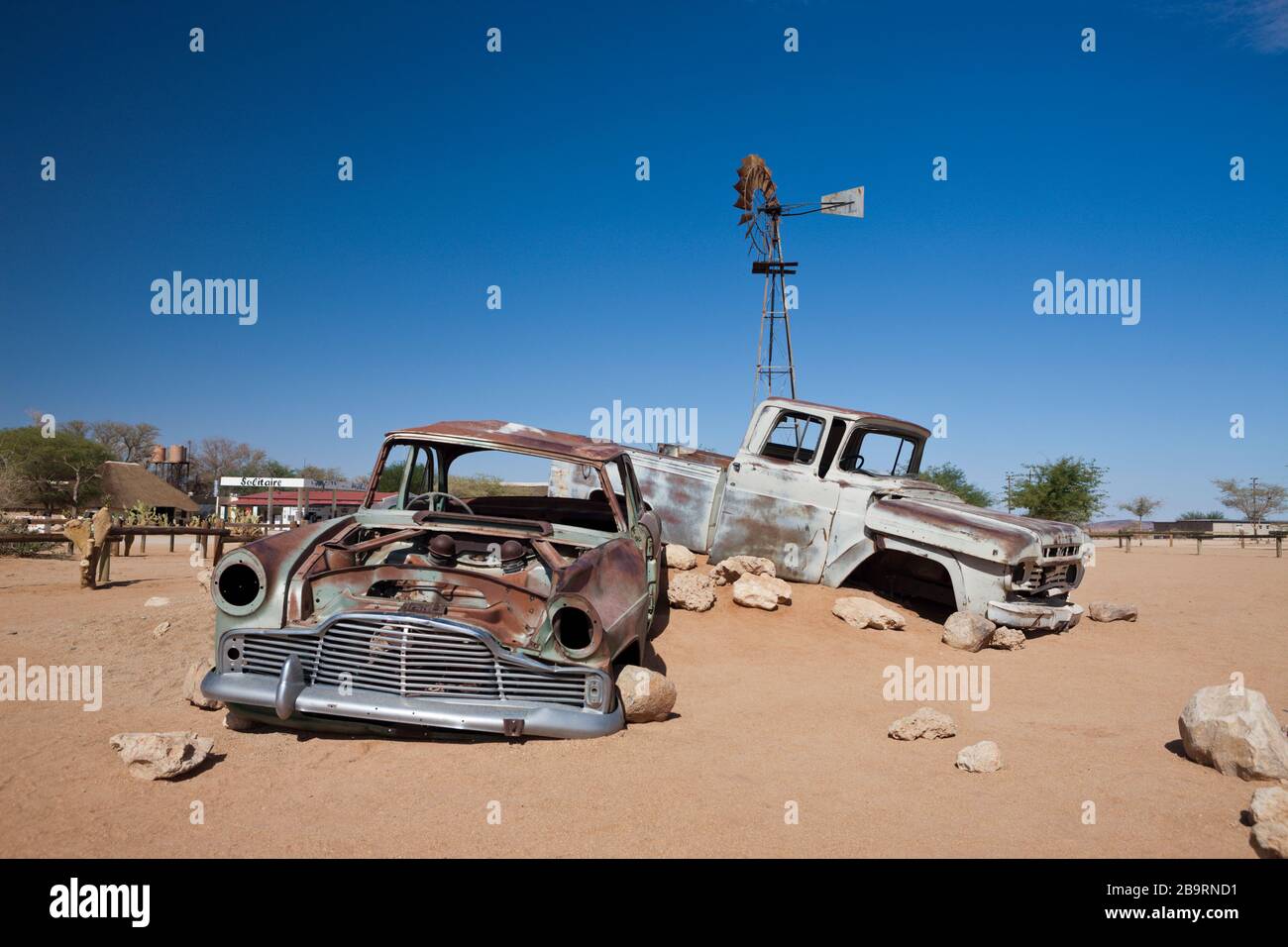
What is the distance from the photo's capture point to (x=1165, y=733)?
4.62 metres

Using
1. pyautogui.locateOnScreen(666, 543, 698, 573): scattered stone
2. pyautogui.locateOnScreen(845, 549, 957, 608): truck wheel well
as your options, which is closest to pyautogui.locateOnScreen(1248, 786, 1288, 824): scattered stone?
pyautogui.locateOnScreen(845, 549, 957, 608): truck wheel well

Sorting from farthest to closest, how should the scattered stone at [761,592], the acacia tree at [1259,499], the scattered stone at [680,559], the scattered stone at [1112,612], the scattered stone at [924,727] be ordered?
the acacia tree at [1259,499], the scattered stone at [1112,612], the scattered stone at [680,559], the scattered stone at [761,592], the scattered stone at [924,727]

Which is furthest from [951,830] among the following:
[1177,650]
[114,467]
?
[114,467]

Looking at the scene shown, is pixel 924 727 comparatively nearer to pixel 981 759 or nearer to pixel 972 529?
pixel 981 759

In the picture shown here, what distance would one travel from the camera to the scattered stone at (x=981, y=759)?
3.79 metres

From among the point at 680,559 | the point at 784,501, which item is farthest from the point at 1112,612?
the point at 680,559

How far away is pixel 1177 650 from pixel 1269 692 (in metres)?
1.95

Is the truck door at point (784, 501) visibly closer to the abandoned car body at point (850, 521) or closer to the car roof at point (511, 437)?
the abandoned car body at point (850, 521)

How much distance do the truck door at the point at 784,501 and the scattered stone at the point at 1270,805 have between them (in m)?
5.57

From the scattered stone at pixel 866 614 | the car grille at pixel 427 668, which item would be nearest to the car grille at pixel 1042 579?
the scattered stone at pixel 866 614

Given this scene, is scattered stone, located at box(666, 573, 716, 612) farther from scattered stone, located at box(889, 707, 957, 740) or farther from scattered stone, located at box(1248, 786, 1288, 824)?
scattered stone, located at box(1248, 786, 1288, 824)

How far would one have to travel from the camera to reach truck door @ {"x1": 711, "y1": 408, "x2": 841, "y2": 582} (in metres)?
8.66

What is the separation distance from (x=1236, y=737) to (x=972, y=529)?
158 inches
